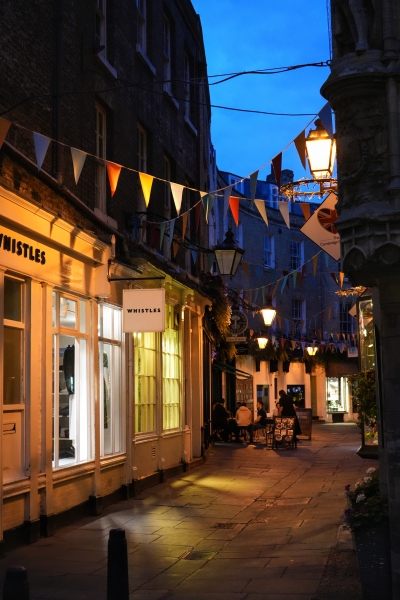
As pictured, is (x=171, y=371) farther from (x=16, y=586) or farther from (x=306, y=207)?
(x=16, y=586)

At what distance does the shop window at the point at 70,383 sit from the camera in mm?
11695

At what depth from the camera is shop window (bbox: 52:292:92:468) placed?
460 inches

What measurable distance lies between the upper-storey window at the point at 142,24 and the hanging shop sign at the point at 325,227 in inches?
265

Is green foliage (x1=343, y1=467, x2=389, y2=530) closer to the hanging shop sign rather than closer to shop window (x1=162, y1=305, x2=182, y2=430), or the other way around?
the hanging shop sign

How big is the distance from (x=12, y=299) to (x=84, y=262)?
91.8 inches

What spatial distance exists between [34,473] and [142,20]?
10.4 m

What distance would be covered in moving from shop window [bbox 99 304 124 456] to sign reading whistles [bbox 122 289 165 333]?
0.76 metres

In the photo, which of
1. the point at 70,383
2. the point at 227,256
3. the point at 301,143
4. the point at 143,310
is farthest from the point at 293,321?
the point at 301,143

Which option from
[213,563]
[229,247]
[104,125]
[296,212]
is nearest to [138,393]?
[229,247]

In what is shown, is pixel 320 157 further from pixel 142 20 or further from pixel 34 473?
pixel 142 20

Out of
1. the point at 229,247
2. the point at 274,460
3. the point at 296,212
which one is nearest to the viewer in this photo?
the point at 229,247

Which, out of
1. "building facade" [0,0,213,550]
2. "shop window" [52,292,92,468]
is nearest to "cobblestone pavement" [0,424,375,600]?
"building facade" [0,0,213,550]

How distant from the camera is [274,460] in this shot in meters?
20.7

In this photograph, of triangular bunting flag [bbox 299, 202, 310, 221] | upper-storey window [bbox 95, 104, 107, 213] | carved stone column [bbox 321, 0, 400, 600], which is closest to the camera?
carved stone column [bbox 321, 0, 400, 600]
